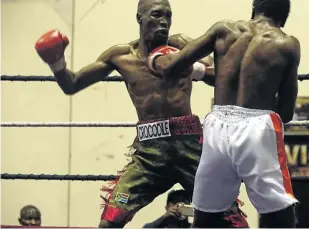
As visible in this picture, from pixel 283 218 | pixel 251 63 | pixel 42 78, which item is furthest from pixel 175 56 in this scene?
pixel 42 78

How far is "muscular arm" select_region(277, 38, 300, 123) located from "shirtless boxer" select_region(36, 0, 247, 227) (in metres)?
0.33

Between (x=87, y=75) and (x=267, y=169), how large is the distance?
765 millimetres

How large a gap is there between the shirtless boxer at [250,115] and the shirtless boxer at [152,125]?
254 mm

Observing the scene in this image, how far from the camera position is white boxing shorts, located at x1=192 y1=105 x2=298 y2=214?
190 centimetres

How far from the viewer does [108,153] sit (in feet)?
15.5

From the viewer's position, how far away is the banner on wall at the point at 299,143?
14.8ft

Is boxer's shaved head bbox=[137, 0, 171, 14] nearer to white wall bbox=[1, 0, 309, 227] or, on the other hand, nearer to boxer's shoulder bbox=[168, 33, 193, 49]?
boxer's shoulder bbox=[168, 33, 193, 49]

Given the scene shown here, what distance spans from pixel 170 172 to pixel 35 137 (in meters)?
2.69

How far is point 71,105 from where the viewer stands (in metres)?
4.79

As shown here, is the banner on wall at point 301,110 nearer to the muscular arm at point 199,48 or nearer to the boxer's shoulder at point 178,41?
the boxer's shoulder at point 178,41

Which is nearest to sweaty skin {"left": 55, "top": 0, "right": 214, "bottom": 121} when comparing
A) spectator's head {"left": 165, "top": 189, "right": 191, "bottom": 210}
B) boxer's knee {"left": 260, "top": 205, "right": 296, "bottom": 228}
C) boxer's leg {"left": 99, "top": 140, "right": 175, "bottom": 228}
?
boxer's leg {"left": 99, "top": 140, "right": 175, "bottom": 228}

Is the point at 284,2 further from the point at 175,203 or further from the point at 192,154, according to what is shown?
the point at 175,203

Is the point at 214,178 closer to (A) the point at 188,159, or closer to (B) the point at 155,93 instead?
(A) the point at 188,159

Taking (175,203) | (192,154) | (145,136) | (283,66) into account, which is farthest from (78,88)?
(175,203)
